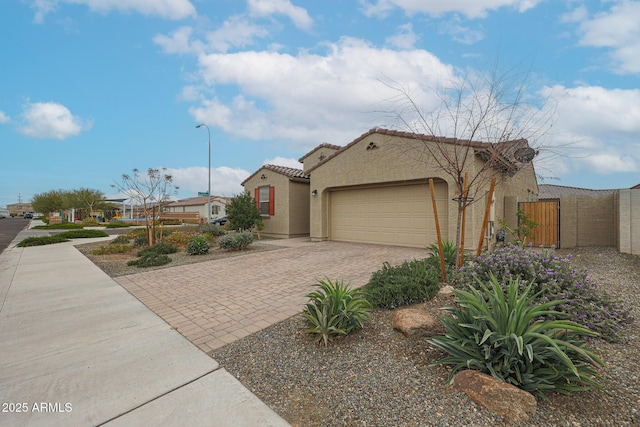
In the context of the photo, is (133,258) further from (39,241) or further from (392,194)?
(392,194)

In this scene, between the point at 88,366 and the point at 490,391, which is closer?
the point at 490,391

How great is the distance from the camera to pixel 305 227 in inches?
607

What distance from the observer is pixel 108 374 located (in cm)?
265

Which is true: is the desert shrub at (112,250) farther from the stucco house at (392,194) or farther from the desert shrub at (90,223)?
the desert shrub at (90,223)

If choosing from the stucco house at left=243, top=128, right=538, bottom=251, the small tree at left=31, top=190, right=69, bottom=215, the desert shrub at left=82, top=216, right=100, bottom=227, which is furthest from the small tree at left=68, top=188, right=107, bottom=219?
the stucco house at left=243, top=128, right=538, bottom=251

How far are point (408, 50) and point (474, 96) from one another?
2451mm

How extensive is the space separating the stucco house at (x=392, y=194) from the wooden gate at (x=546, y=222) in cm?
65

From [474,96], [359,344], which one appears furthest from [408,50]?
[359,344]

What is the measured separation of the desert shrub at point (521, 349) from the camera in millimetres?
2066

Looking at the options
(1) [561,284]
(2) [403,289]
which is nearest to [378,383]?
(2) [403,289]

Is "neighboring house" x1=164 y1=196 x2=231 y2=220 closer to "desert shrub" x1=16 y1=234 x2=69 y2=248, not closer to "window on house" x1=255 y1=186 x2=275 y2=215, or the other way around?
"desert shrub" x1=16 y1=234 x2=69 y2=248

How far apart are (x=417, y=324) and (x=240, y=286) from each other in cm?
367

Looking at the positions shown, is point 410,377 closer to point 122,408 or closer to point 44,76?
point 122,408

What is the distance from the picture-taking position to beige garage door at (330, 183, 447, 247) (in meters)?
9.71
